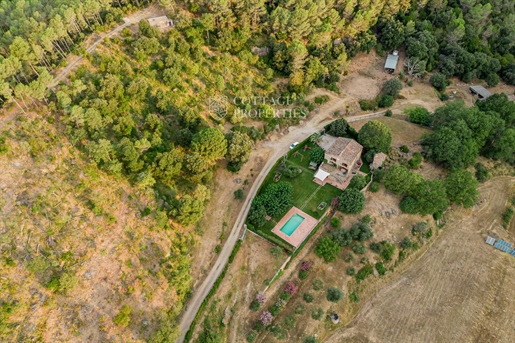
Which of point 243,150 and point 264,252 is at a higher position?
point 243,150

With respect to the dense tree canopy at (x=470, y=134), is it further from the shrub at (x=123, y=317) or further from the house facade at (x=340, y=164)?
the shrub at (x=123, y=317)

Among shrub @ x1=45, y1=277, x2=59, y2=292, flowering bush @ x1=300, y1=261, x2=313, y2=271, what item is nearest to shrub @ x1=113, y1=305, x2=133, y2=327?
shrub @ x1=45, y1=277, x2=59, y2=292

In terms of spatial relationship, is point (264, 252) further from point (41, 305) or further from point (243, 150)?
point (41, 305)

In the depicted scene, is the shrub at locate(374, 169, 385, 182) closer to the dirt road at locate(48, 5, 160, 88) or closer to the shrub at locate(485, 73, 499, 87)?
the shrub at locate(485, 73, 499, 87)

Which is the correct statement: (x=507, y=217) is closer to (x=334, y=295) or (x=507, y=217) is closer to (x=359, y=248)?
(x=359, y=248)

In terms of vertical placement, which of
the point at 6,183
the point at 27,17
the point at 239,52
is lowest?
the point at 239,52

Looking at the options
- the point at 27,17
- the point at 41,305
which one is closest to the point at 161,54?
the point at 27,17

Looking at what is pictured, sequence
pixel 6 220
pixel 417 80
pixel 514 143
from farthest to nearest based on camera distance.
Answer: pixel 417 80
pixel 514 143
pixel 6 220
